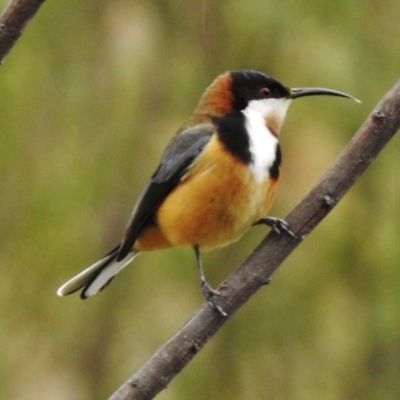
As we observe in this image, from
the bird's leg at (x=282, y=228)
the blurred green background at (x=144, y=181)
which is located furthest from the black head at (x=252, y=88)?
the bird's leg at (x=282, y=228)

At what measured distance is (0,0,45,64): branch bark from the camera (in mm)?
2053

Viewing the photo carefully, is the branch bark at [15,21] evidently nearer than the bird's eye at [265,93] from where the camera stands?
Yes

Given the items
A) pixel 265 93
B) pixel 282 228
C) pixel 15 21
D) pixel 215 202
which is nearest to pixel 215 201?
pixel 215 202

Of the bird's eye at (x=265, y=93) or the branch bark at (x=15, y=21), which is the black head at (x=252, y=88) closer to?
the bird's eye at (x=265, y=93)

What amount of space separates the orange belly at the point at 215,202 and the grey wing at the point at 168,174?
35 mm

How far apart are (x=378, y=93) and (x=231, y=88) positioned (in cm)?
91

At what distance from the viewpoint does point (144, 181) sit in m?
4.29

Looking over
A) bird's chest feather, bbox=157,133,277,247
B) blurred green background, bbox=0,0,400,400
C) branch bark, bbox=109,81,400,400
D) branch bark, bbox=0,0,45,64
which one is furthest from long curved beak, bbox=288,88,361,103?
branch bark, bbox=0,0,45,64

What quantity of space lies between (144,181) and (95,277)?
0.86m

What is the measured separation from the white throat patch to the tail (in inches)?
27.8

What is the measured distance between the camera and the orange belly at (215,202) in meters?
3.14

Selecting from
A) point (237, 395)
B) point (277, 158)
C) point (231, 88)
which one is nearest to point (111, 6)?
point (231, 88)

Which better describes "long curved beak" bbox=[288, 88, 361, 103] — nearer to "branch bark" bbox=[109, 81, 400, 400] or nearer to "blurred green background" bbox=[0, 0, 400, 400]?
"blurred green background" bbox=[0, 0, 400, 400]

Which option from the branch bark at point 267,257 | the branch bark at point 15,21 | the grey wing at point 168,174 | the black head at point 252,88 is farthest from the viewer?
the black head at point 252,88
